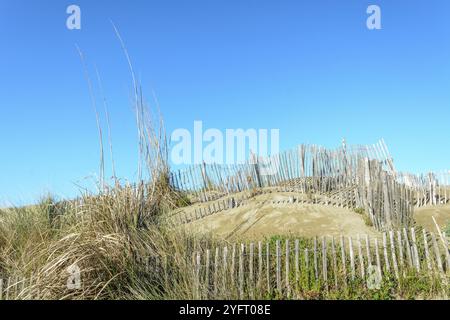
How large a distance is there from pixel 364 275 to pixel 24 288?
4694 millimetres

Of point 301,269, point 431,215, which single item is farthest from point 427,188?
point 301,269

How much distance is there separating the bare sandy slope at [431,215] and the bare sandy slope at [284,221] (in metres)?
1.88

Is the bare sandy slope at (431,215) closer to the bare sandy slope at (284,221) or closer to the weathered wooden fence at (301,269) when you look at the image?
the bare sandy slope at (284,221)

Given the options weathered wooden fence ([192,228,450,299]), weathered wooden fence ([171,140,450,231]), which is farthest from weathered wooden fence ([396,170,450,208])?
weathered wooden fence ([192,228,450,299])

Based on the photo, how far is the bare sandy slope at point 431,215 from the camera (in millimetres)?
12173

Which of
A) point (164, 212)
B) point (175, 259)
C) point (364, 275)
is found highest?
point (164, 212)

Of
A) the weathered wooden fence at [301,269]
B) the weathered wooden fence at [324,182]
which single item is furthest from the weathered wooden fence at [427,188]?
the weathered wooden fence at [301,269]

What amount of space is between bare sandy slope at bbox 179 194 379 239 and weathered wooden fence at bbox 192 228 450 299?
7.81 feet

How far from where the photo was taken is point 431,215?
13320 mm

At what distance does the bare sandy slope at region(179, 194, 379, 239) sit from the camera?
10.5 metres

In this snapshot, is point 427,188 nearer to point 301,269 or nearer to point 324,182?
point 324,182
